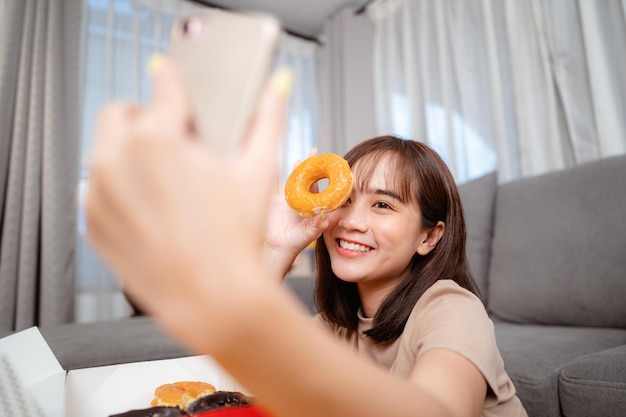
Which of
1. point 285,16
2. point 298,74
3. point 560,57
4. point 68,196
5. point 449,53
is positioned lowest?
point 68,196

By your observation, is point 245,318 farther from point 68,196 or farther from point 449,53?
point 449,53

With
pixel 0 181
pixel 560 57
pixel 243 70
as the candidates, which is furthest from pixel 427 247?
pixel 0 181

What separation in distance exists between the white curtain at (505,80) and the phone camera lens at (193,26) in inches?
91.6

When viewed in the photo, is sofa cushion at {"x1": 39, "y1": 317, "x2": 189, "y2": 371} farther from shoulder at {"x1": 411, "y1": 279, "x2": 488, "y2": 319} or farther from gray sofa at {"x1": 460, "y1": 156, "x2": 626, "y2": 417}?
gray sofa at {"x1": 460, "y1": 156, "x2": 626, "y2": 417}

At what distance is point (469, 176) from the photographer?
3.07m

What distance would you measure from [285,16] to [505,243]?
3.04 metres

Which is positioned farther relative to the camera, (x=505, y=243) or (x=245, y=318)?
(x=505, y=243)

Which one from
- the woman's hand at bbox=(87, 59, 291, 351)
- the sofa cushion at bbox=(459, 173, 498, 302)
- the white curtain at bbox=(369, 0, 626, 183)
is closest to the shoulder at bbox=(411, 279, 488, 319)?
the woman's hand at bbox=(87, 59, 291, 351)

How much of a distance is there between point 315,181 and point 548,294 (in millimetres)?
1127

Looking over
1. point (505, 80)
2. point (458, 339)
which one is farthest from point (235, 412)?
point (505, 80)

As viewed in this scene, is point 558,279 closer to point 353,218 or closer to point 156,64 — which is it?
point 353,218

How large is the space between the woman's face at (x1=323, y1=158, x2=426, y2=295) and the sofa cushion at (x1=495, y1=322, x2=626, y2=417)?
408 millimetres

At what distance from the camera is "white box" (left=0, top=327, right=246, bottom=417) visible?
82cm

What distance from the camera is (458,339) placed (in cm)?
65
